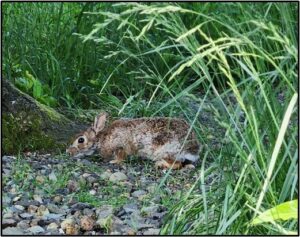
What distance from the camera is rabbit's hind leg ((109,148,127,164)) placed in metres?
6.00

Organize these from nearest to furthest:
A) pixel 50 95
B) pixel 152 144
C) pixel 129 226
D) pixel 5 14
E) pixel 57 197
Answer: pixel 129 226, pixel 57 197, pixel 152 144, pixel 50 95, pixel 5 14

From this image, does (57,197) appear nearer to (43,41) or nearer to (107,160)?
(107,160)

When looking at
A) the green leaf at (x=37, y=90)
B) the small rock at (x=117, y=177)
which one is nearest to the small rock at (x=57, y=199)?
the small rock at (x=117, y=177)

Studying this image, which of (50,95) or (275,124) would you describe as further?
(50,95)

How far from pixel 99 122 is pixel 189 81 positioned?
136 cm

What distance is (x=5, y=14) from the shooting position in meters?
7.46

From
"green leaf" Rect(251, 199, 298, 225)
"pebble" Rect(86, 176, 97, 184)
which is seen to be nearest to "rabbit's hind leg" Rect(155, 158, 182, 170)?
"pebble" Rect(86, 176, 97, 184)

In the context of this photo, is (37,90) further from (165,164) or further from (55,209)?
(55,209)

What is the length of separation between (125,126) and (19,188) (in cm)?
129

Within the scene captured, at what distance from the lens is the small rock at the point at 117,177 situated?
17.5 feet

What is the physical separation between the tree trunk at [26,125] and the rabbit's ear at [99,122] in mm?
227

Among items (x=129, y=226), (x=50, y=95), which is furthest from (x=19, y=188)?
(x=50, y=95)

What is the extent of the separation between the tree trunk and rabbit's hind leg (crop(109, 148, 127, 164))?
0.39 meters

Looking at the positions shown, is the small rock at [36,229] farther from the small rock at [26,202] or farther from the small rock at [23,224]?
the small rock at [26,202]
